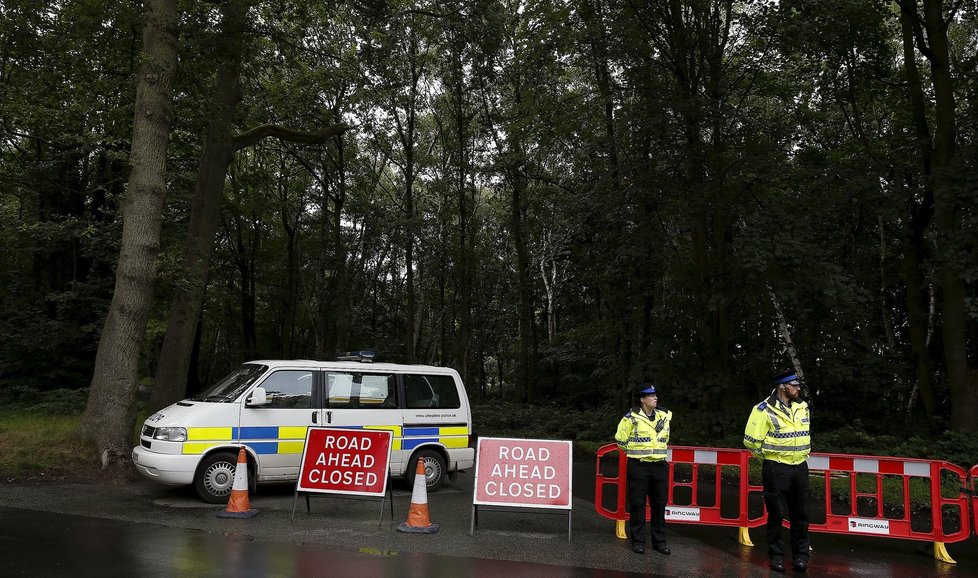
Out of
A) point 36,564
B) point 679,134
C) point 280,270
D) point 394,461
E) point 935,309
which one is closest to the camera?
point 36,564

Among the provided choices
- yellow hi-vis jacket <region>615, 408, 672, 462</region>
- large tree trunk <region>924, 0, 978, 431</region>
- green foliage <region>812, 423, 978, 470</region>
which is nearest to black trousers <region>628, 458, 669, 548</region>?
yellow hi-vis jacket <region>615, 408, 672, 462</region>

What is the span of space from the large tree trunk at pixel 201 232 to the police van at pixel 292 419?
14.7 feet

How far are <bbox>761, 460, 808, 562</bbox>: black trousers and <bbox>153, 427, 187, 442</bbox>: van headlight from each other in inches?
284

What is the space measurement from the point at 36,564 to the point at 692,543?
21.9ft

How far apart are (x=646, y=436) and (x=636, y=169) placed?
26.6 ft

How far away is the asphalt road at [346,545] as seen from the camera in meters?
5.98

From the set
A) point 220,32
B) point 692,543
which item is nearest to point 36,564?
point 692,543

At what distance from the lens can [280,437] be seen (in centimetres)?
919

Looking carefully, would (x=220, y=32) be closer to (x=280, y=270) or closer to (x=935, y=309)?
(x=935, y=309)

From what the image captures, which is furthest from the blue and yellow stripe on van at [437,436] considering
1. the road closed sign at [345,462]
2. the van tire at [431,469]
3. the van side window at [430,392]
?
the road closed sign at [345,462]

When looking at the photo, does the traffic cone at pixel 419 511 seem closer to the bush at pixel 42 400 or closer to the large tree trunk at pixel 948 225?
the large tree trunk at pixel 948 225

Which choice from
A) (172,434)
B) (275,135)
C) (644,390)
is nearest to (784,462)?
(644,390)

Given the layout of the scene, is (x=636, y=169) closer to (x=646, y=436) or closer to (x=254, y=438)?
(x=646, y=436)

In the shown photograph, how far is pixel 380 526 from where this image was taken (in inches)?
306
